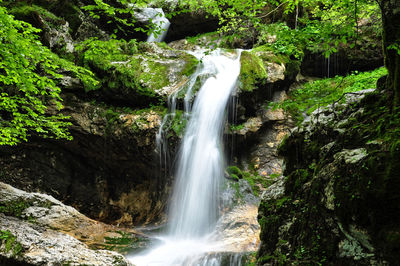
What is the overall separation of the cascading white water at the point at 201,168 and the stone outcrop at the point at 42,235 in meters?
2.55

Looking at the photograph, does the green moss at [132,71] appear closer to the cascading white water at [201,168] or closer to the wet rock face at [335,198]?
the cascading white water at [201,168]

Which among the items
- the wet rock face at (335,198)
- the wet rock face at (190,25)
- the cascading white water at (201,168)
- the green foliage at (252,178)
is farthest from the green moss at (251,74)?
the wet rock face at (190,25)

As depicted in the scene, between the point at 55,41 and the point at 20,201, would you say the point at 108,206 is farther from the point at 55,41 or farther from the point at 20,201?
the point at 55,41

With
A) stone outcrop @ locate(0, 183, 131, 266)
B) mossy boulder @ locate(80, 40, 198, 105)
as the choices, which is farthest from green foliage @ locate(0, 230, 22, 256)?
mossy boulder @ locate(80, 40, 198, 105)

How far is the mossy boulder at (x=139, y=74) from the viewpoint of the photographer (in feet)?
29.8

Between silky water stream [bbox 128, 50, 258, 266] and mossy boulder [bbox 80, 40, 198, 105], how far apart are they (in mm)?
509

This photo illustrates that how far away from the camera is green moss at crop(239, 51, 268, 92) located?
9.31 m

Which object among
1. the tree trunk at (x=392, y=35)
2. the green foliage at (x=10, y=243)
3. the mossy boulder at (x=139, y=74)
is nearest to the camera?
the tree trunk at (x=392, y=35)

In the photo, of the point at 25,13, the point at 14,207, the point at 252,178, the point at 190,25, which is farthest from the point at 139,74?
the point at 190,25

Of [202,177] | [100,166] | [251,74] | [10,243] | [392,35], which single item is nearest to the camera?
A: [392,35]

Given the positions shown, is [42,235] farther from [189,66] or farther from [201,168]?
[189,66]

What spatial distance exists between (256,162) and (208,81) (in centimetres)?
363

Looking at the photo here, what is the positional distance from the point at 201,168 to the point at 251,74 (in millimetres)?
4130

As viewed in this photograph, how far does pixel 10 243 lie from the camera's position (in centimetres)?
368
